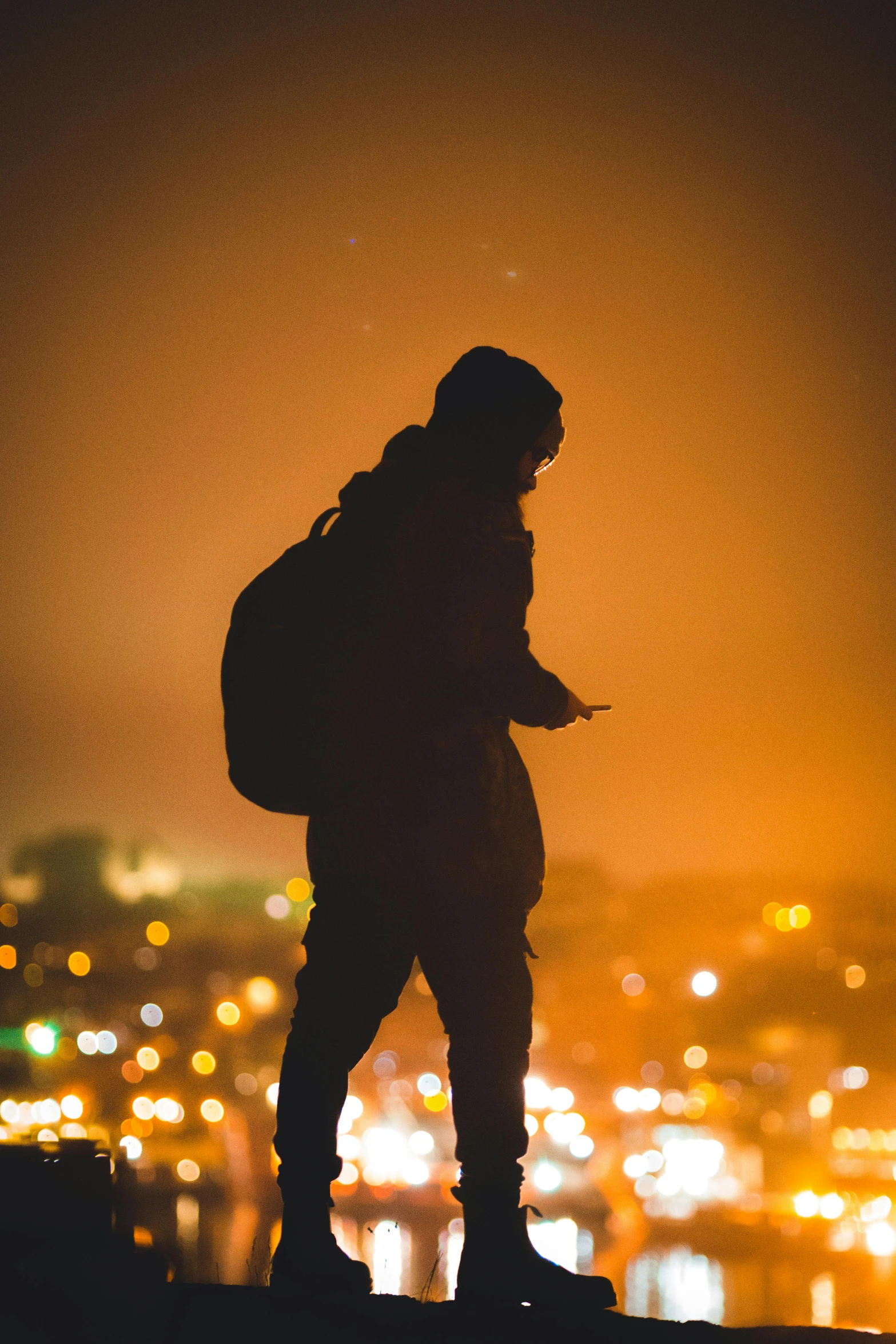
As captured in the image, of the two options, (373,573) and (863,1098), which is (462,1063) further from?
(863,1098)

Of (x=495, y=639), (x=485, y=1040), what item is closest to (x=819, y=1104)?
(x=485, y=1040)

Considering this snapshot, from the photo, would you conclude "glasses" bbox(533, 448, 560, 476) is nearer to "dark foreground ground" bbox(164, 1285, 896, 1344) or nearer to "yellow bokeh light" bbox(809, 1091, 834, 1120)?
"dark foreground ground" bbox(164, 1285, 896, 1344)

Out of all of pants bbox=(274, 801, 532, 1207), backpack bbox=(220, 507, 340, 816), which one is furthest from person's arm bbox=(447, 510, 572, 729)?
pants bbox=(274, 801, 532, 1207)

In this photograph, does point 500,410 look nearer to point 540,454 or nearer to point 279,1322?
point 540,454

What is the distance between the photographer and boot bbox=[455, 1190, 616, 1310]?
9.76 feet

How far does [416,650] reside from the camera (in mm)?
3186

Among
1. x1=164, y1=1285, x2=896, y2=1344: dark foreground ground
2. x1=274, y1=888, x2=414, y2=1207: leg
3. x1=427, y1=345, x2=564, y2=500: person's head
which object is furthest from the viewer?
x1=427, y1=345, x2=564, y2=500: person's head

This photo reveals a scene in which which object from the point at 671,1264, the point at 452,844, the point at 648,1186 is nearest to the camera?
the point at 452,844

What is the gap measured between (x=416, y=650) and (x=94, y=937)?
2659 inches

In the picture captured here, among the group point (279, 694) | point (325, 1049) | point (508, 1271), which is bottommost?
point (508, 1271)

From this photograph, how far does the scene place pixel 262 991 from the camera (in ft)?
215

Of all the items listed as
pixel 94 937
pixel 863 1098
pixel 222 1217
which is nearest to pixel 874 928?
pixel 863 1098

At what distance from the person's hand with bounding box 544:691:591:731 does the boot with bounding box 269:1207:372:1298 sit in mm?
1537

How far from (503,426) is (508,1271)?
240 centimetres
